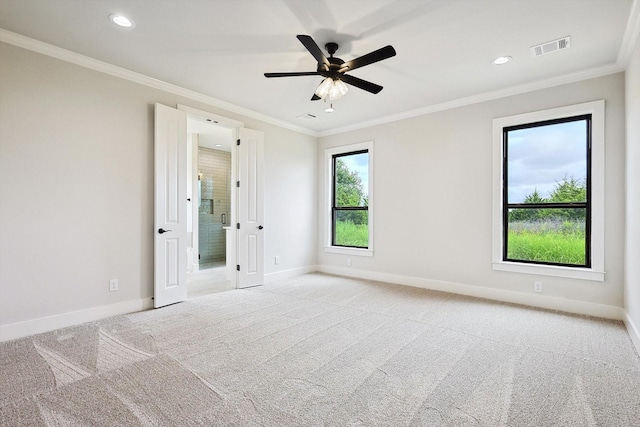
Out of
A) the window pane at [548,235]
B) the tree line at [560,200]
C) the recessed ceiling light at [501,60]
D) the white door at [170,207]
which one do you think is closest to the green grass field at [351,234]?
the window pane at [548,235]

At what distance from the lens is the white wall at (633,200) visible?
2.69 meters

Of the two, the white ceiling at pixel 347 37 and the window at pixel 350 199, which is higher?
the white ceiling at pixel 347 37

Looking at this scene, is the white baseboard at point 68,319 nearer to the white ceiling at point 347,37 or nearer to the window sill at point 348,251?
the white ceiling at point 347,37

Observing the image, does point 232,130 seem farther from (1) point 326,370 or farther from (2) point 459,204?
(1) point 326,370

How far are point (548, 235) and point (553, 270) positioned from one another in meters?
0.43

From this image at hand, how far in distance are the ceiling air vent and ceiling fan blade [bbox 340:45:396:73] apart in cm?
164

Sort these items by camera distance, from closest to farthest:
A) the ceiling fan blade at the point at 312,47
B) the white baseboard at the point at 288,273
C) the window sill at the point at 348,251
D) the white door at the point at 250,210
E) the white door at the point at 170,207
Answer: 1. the ceiling fan blade at the point at 312,47
2. the white door at the point at 170,207
3. the white door at the point at 250,210
4. the white baseboard at the point at 288,273
5. the window sill at the point at 348,251

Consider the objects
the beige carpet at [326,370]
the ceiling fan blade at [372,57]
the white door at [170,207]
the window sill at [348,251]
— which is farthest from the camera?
the window sill at [348,251]

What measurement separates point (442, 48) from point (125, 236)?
401 cm

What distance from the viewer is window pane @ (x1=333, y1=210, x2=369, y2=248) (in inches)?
224

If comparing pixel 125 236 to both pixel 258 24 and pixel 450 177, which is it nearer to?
→ pixel 258 24

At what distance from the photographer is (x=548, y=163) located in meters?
3.88

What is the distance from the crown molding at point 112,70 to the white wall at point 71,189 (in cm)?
6

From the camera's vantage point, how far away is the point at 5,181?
288 cm
